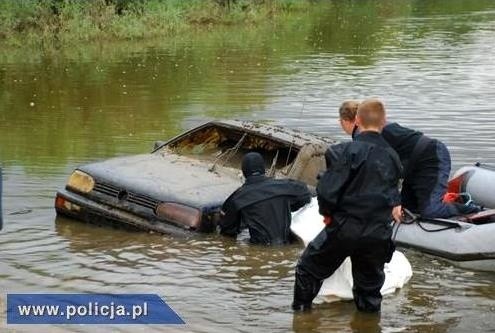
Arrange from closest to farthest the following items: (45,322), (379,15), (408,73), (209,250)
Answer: (45,322)
(209,250)
(408,73)
(379,15)

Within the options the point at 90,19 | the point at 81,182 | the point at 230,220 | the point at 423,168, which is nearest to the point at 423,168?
the point at 423,168

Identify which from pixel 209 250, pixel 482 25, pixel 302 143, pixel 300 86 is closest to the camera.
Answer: pixel 209 250

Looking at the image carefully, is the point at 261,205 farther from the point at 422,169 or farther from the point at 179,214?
the point at 422,169

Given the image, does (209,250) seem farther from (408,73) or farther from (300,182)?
(408,73)

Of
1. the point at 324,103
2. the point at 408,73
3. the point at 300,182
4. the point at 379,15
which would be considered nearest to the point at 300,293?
the point at 300,182

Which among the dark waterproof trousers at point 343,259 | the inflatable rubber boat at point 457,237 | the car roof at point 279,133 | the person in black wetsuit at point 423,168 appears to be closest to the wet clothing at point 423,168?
the person in black wetsuit at point 423,168

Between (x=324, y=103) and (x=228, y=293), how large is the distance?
39.3ft

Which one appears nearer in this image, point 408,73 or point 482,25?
point 408,73

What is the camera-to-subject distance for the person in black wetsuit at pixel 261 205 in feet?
29.4

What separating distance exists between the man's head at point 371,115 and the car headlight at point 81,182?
4322 mm

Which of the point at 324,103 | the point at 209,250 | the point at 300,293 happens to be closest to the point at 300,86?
the point at 324,103

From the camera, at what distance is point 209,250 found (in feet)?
29.7

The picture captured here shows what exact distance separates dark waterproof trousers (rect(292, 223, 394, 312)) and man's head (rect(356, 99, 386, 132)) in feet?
2.32

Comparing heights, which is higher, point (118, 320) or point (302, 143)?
point (302, 143)
